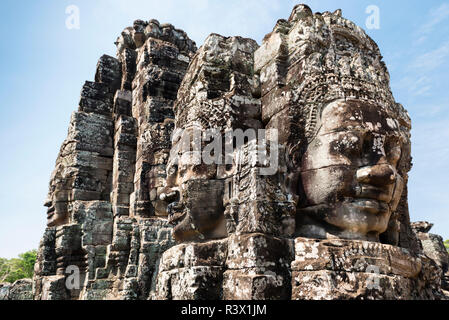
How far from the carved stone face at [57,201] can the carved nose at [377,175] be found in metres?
8.09

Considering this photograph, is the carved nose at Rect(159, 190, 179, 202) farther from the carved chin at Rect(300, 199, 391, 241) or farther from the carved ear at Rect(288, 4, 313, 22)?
the carved ear at Rect(288, 4, 313, 22)

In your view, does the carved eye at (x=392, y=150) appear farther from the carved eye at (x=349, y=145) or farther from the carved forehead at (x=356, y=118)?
the carved eye at (x=349, y=145)

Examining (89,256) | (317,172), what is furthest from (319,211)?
(89,256)

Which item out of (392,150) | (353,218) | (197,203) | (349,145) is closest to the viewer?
(353,218)

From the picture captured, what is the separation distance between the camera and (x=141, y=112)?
10180 mm

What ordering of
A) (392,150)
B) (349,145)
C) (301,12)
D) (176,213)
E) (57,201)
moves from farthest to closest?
1. (57,201)
2. (301,12)
3. (176,213)
4. (392,150)
5. (349,145)

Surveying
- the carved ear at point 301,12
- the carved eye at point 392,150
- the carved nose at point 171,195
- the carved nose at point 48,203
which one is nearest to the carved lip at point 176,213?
the carved nose at point 171,195

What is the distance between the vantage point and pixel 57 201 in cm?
977

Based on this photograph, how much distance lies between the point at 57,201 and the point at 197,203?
22.2 ft

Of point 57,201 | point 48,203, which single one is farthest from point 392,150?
point 48,203

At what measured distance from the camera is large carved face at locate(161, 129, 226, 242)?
4199 millimetres

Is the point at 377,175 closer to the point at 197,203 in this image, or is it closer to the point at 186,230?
the point at 197,203

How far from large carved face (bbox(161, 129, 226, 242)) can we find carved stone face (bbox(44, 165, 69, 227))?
626cm
